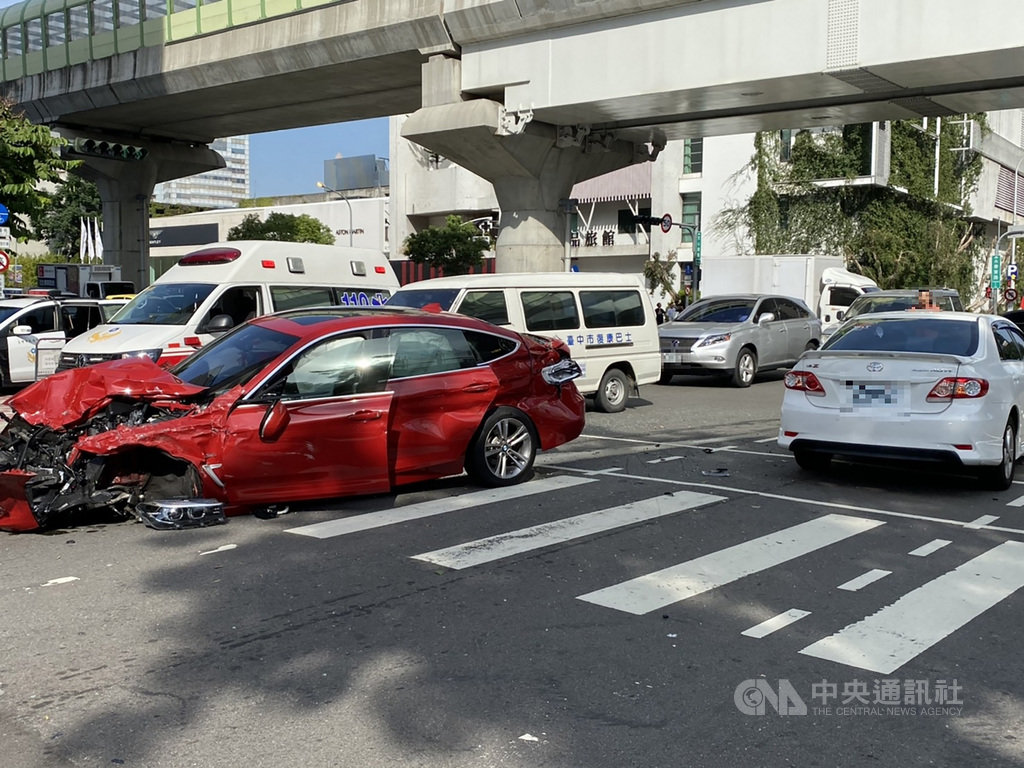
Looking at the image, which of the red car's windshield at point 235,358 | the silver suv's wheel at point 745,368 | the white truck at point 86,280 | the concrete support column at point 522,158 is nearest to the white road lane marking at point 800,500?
the red car's windshield at point 235,358

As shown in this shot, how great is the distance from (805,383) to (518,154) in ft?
54.8

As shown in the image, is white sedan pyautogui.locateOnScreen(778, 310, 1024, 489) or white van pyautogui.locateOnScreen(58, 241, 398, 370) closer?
white sedan pyautogui.locateOnScreen(778, 310, 1024, 489)

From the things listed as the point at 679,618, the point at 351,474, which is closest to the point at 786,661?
the point at 679,618

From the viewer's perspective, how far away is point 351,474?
7.95 m

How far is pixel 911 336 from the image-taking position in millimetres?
9500

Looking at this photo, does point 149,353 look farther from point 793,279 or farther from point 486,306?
point 793,279

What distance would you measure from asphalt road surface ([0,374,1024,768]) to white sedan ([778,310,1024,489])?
1.65 ft

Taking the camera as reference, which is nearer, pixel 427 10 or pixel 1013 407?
pixel 1013 407

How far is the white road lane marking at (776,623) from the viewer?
526cm

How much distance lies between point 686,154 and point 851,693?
150 ft

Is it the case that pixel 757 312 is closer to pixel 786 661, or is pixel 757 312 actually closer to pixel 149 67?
pixel 786 661

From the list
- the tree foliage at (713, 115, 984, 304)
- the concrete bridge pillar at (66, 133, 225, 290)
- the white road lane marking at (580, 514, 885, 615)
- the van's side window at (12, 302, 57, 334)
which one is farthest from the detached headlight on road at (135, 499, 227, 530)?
the tree foliage at (713, 115, 984, 304)

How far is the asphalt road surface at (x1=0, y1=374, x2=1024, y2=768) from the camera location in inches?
157

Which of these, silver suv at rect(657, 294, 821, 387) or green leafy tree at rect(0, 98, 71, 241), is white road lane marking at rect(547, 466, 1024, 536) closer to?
silver suv at rect(657, 294, 821, 387)
